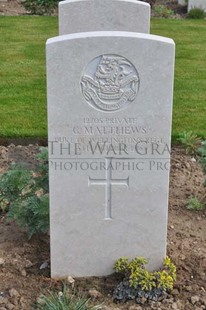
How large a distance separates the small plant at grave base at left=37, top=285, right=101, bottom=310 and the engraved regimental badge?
3.80 feet

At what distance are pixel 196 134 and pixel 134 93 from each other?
3.12 metres

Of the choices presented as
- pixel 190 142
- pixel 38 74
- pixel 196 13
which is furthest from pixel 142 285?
pixel 196 13

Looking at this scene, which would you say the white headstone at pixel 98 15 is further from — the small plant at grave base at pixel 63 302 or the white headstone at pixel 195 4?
the white headstone at pixel 195 4

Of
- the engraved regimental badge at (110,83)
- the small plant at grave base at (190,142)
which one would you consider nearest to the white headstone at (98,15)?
the small plant at grave base at (190,142)

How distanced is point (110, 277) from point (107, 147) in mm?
922

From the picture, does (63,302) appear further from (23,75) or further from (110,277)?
(23,75)

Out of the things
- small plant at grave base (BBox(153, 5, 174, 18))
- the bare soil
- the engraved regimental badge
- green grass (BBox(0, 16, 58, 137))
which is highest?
the engraved regimental badge

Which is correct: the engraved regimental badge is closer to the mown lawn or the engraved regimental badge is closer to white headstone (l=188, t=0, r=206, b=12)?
the mown lawn

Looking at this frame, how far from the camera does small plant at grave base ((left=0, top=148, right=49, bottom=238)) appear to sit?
4320 mm

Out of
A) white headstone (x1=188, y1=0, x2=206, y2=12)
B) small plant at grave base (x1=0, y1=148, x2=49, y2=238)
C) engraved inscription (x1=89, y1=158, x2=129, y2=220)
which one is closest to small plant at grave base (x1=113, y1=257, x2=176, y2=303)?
engraved inscription (x1=89, y1=158, x2=129, y2=220)

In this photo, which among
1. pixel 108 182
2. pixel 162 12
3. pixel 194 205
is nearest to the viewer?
pixel 108 182

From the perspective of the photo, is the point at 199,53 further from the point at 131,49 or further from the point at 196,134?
the point at 131,49

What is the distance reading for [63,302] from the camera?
3699 mm

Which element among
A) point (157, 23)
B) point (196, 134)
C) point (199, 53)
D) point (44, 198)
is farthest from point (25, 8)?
point (44, 198)
